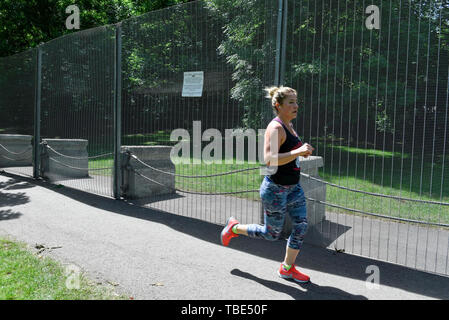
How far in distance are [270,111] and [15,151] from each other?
34.6 feet

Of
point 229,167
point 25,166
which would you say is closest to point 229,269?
point 229,167

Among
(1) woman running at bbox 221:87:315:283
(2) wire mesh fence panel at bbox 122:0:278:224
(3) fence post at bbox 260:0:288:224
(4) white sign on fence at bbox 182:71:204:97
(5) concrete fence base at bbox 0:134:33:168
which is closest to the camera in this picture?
(1) woman running at bbox 221:87:315:283

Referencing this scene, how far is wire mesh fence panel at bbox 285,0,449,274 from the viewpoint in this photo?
416cm

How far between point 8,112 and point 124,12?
18709 mm

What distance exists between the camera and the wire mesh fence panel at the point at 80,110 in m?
8.20

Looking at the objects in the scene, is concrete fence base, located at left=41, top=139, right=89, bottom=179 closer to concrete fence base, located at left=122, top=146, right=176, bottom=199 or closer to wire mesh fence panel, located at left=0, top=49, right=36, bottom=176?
wire mesh fence panel, located at left=0, top=49, right=36, bottom=176

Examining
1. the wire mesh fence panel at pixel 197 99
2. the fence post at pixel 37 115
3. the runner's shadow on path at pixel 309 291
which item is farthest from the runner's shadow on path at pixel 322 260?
the fence post at pixel 37 115

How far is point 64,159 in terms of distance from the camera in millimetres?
9703

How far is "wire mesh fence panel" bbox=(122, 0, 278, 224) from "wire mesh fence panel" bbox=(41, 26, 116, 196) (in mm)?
595

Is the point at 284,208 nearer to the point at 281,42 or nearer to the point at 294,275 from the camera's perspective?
the point at 294,275

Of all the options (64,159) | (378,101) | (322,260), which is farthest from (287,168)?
(64,159)

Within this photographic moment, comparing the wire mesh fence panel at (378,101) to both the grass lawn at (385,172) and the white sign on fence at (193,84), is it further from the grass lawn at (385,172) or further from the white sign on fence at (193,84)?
the white sign on fence at (193,84)

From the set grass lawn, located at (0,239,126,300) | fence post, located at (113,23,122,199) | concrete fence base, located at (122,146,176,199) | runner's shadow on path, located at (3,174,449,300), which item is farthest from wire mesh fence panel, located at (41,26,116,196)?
grass lawn, located at (0,239,126,300)
